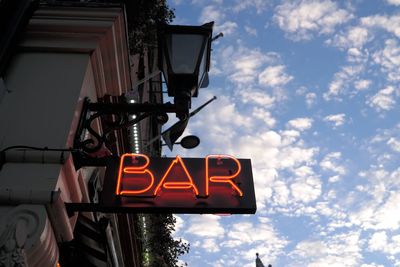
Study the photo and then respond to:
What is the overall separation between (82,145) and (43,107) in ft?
2.10

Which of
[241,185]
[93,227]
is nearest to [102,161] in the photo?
[241,185]

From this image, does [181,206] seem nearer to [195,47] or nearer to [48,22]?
[195,47]

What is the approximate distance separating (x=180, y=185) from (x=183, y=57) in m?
1.31

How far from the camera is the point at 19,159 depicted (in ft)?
13.2

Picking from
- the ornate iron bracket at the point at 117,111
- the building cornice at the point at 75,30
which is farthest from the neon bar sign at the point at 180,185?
the building cornice at the point at 75,30

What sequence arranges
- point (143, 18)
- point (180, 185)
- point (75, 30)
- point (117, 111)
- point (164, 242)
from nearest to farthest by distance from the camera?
point (180, 185), point (117, 111), point (75, 30), point (143, 18), point (164, 242)

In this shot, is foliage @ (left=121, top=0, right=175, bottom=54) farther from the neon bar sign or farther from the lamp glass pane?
the neon bar sign

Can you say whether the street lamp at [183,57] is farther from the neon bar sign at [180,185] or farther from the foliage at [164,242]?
the foliage at [164,242]

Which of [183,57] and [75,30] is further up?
[75,30]

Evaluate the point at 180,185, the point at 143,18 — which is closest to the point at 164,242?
the point at 143,18

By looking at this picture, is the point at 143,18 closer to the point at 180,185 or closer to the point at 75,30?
the point at 75,30

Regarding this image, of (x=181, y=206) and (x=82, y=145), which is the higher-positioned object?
(x=82, y=145)

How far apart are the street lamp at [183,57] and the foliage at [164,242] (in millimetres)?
7256

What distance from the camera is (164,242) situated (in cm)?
1169
